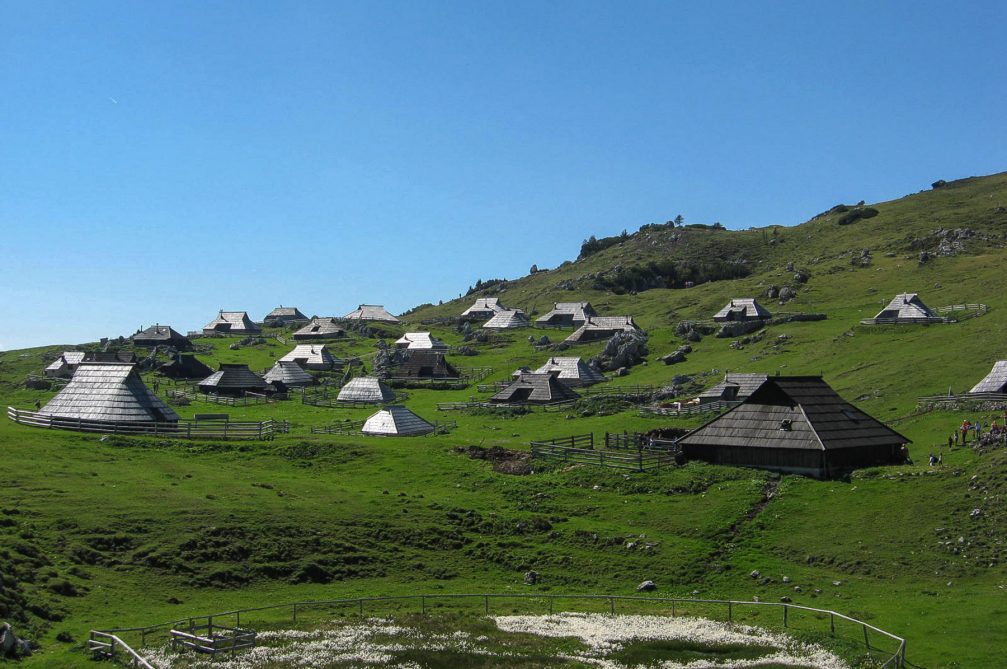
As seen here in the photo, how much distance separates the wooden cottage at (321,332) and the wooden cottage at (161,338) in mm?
18825

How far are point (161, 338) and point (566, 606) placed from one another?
12035cm

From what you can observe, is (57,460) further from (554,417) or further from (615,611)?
(554,417)

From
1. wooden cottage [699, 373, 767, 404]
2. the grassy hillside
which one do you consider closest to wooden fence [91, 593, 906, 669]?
the grassy hillside

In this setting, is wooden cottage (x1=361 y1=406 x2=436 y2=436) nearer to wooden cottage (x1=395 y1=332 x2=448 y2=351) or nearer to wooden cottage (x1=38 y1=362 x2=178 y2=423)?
wooden cottage (x1=38 y1=362 x2=178 y2=423)

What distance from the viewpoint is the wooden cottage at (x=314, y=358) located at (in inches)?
4742

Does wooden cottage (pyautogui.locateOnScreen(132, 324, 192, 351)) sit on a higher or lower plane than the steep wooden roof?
higher

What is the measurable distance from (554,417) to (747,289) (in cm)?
7003

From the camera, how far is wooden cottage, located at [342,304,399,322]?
599 ft

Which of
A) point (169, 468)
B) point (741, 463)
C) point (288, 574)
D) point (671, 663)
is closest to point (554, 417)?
point (741, 463)

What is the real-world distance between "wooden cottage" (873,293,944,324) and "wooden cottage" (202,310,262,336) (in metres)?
111

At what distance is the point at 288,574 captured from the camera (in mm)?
38281

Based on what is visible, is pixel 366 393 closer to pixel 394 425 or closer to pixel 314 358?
pixel 394 425

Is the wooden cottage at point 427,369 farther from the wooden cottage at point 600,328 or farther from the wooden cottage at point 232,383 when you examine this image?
the wooden cottage at point 600,328

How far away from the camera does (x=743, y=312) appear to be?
390ft
